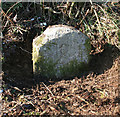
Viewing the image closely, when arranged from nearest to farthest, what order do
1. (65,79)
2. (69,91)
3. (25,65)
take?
(69,91) < (65,79) < (25,65)

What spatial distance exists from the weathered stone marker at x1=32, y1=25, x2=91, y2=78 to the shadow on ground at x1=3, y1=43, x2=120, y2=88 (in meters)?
0.16

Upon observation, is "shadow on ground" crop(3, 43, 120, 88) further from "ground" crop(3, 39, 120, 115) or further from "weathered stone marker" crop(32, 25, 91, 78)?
"weathered stone marker" crop(32, 25, 91, 78)

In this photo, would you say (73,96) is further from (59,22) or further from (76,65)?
(59,22)

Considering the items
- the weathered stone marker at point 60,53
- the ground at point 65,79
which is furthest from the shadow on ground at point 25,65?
the weathered stone marker at point 60,53

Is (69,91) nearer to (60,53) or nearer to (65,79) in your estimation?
(65,79)

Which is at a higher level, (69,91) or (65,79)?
(65,79)

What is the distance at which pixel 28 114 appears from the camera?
220 cm

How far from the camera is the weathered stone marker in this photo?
115 inches

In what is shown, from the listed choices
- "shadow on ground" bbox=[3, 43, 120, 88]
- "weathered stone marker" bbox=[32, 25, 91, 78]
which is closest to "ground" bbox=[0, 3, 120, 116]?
"shadow on ground" bbox=[3, 43, 120, 88]

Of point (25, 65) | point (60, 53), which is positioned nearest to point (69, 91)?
point (60, 53)

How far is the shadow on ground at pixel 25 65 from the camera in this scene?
2.85 metres

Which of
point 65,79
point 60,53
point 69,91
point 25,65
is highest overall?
point 60,53

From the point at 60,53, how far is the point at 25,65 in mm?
709

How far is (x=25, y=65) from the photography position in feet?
10.5
